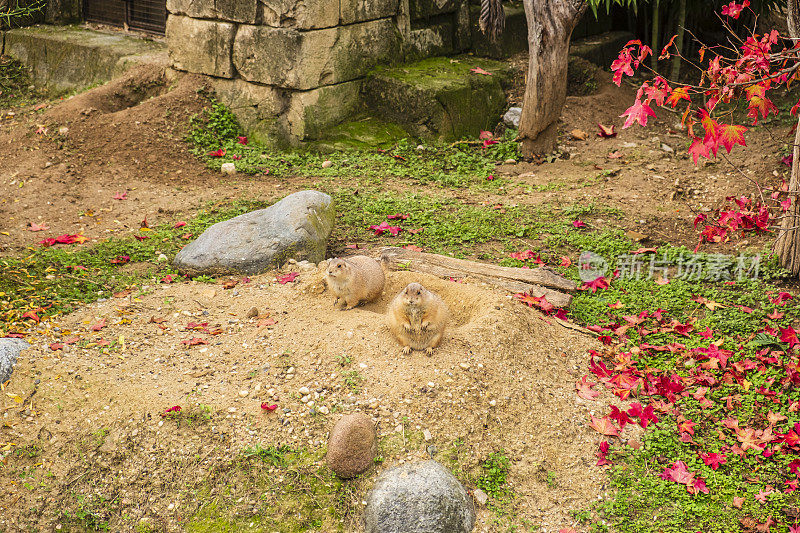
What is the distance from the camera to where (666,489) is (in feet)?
11.6

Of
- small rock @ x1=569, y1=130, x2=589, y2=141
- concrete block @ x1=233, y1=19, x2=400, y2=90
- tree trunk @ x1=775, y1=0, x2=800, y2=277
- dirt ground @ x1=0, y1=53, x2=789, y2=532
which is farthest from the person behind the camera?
small rock @ x1=569, y1=130, x2=589, y2=141

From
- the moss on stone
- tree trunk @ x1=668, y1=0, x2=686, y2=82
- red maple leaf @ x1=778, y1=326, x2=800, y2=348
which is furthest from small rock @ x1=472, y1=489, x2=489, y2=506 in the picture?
tree trunk @ x1=668, y1=0, x2=686, y2=82

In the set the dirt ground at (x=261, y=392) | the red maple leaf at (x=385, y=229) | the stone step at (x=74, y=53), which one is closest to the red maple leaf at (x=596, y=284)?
the dirt ground at (x=261, y=392)

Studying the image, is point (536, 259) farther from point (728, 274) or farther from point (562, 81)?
point (562, 81)

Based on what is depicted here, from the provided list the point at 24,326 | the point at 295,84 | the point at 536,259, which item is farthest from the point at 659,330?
the point at 295,84

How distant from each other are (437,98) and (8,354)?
5.45m

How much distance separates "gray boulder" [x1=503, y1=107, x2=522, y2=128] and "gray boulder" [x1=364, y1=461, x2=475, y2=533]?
5.92 m

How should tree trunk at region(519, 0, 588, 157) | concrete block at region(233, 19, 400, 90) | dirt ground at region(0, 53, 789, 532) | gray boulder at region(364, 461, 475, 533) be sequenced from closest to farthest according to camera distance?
gray boulder at region(364, 461, 475, 533)
dirt ground at region(0, 53, 789, 532)
tree trunk at region(519, 0, 588, 157)
concrete block at region(233, 19, 400, 90)

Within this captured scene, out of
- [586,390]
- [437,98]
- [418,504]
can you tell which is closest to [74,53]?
[437,98]

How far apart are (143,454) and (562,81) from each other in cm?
572

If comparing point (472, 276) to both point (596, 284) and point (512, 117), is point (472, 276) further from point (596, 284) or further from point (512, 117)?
point (512, 117)

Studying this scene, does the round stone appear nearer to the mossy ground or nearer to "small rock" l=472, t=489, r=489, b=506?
the mossy ground

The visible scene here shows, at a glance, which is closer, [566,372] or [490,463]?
[490,463]

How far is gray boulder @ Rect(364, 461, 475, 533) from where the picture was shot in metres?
3.27
